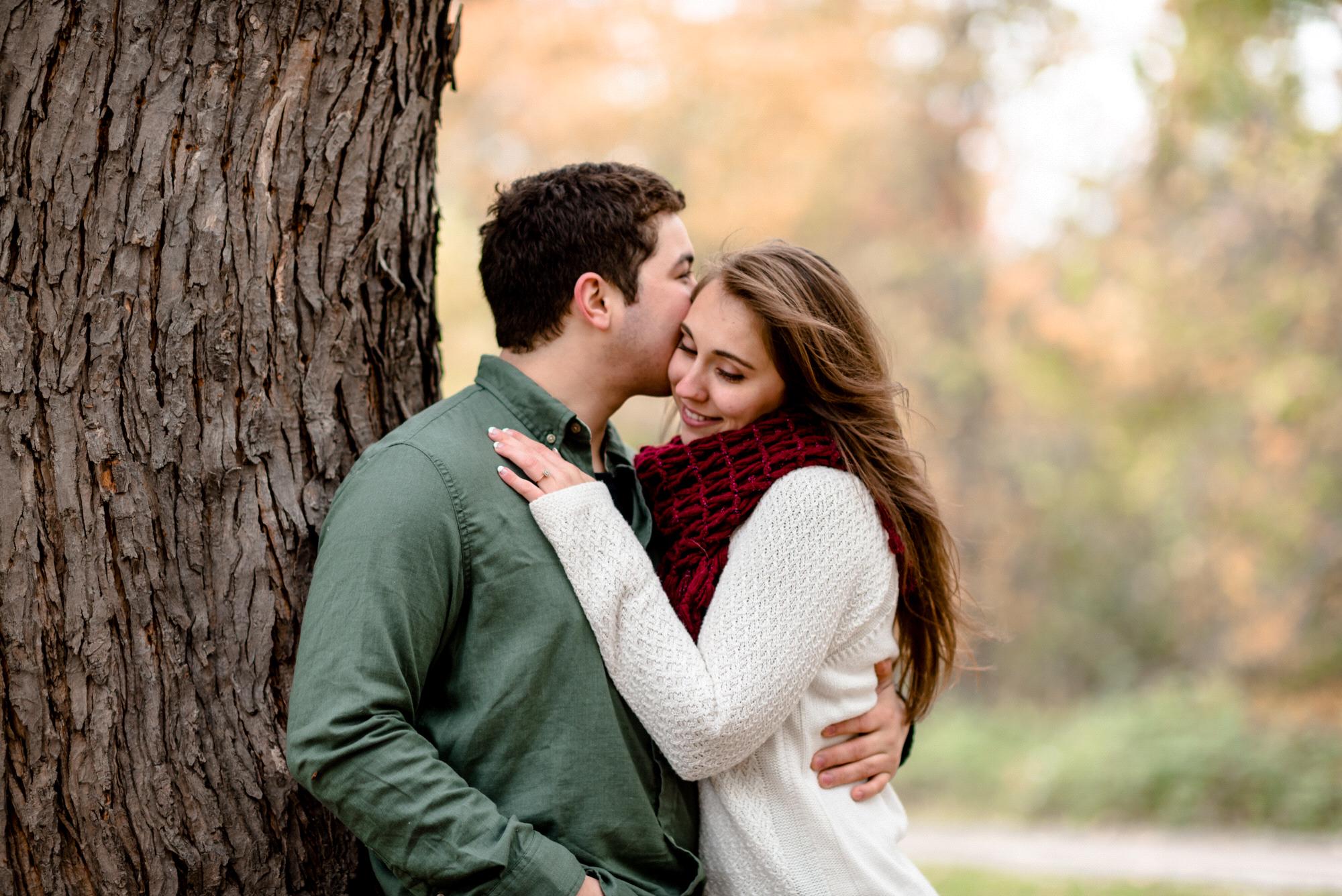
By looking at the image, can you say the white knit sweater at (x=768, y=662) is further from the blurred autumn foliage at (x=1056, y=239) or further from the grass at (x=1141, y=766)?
the grass at (x=1141, y=766)

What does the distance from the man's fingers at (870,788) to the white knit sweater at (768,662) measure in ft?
0.08

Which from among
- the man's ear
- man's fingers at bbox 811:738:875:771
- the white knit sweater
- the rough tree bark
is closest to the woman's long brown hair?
the white knit sweater

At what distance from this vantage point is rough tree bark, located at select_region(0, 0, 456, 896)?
6.95 ft

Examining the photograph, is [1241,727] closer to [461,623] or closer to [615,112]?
[615,112]

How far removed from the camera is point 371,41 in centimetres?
251

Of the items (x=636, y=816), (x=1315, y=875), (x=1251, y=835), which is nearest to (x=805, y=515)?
(x=636, y=816)

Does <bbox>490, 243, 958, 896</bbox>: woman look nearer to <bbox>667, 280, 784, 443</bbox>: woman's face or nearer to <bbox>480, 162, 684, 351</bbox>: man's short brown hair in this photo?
<bbox>667, 280, 784, 443</bbox>: woman's face

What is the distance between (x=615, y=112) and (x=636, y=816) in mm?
9936

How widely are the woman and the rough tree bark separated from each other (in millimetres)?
559

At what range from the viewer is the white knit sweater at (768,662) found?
2.16m

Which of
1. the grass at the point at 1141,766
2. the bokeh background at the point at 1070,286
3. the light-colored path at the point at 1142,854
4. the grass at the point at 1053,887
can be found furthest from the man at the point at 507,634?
the grass at the point at 1141,766

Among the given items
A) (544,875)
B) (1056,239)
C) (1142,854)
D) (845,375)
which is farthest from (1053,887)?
(1056,239)

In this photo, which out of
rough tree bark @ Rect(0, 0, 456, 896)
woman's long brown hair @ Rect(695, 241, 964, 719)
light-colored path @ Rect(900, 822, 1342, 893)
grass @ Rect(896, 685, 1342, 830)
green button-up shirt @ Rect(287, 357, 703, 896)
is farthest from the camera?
grass @ Rect(896, 685, 1342, 830)

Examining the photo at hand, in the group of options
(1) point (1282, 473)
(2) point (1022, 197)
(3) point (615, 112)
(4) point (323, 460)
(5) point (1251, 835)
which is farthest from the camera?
(2) point (1022, 197)
